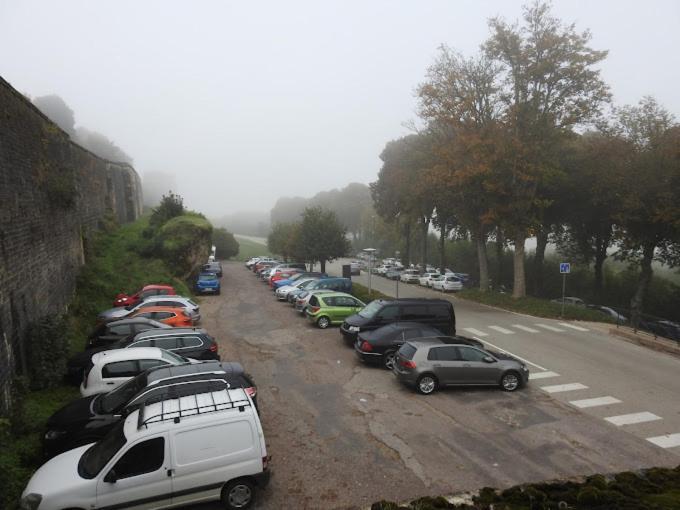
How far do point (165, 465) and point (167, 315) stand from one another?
11592 mm

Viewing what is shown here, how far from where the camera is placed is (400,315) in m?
17.9

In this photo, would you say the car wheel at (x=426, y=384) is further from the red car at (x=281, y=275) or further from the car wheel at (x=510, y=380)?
the red car at (x=281, y=275)

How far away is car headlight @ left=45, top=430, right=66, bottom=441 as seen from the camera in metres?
8.91

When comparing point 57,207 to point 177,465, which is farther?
point 57,207

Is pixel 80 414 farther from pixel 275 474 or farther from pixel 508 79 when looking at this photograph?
pixel 508 79

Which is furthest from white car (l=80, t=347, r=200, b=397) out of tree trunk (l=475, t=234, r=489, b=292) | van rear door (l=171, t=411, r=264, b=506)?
tree trunk (l=475, t=234, r=489, b=292)

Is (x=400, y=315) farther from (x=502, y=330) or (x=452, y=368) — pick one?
(x=502, y=330)

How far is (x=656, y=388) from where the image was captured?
555 inches

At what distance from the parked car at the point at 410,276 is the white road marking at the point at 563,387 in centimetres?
3120

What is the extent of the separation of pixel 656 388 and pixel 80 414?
14.7 metres

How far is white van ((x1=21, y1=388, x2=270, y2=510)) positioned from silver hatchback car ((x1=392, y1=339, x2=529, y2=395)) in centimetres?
625

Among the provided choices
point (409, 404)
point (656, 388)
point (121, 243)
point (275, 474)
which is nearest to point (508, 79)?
point (656, 388)

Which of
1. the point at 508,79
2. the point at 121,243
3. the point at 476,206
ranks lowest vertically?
the point at 121,243

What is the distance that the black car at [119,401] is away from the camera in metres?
8.87
